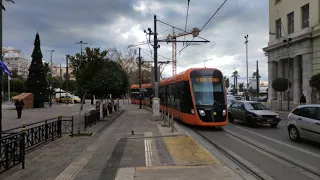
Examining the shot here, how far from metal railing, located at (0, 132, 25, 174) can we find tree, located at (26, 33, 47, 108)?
40.1 metres

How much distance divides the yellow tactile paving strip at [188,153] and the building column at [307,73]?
30708 millimetres

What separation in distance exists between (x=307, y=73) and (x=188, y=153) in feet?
110

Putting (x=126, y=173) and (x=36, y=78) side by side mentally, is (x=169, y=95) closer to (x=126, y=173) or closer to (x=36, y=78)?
(x=126, y=173)

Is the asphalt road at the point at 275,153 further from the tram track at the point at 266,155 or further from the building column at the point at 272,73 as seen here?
the building column at the point at 272,73

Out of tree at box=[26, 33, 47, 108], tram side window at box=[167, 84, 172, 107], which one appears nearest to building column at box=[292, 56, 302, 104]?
tram side window at box=[167, 84, 172, 107]

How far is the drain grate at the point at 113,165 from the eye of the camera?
25.1ft

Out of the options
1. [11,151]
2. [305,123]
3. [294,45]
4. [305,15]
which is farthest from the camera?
[294,45]

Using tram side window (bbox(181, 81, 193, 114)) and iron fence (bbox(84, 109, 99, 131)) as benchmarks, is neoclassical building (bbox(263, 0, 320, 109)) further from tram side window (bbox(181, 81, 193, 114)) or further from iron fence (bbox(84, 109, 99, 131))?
iron fence (bbox(84, 109, 99, 131))

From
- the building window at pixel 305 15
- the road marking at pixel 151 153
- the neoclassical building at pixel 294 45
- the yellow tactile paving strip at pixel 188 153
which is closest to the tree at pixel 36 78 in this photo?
the neoclassical building at pixel 294 45

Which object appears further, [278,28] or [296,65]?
[278,28]

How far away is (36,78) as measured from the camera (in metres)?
47.7

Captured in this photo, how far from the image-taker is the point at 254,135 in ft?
52.5

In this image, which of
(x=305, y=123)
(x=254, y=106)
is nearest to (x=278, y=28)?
(x=254, y=106)

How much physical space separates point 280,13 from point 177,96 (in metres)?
31.5
